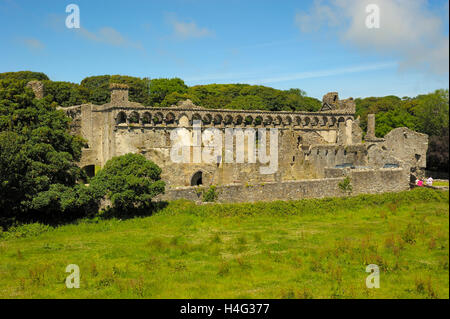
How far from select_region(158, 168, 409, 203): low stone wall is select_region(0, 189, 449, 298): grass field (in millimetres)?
2013

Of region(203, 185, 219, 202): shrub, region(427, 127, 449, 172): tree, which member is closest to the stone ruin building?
region(203, 185, 219, 202): shrub

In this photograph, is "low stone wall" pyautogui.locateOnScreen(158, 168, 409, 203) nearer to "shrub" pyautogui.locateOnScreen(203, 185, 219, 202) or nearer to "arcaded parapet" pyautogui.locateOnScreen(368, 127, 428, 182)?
"shrub" pyautogui.locateOnScreen(203, 185, 219, 202)

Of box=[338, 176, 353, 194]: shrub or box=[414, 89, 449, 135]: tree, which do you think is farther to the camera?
box=[338, 176, 353, 194]: shrub

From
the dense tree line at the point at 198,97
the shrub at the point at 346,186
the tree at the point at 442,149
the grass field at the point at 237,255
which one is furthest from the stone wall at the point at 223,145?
the dense tree line at the point at 198,97

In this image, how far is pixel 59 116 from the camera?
23.2 metres

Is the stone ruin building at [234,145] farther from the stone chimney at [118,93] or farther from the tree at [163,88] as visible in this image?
the tree at [163,88]

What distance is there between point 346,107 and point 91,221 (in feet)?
87.8

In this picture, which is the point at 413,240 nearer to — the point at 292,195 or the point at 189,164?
the point at 292,195

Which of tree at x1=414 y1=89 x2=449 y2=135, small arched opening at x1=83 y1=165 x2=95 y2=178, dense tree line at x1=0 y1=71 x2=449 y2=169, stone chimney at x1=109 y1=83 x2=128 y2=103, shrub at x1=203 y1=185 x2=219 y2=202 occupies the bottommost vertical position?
shrub at x1=203 y1=185 x2=219 y2=202

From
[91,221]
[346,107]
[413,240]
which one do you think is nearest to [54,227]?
[91,221]

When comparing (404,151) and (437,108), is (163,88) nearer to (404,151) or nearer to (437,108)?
(404,151)

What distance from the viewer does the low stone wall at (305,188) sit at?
76.8ft

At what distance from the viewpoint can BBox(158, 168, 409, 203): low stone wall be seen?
922 inches

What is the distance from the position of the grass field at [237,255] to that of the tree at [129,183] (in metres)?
1.10
